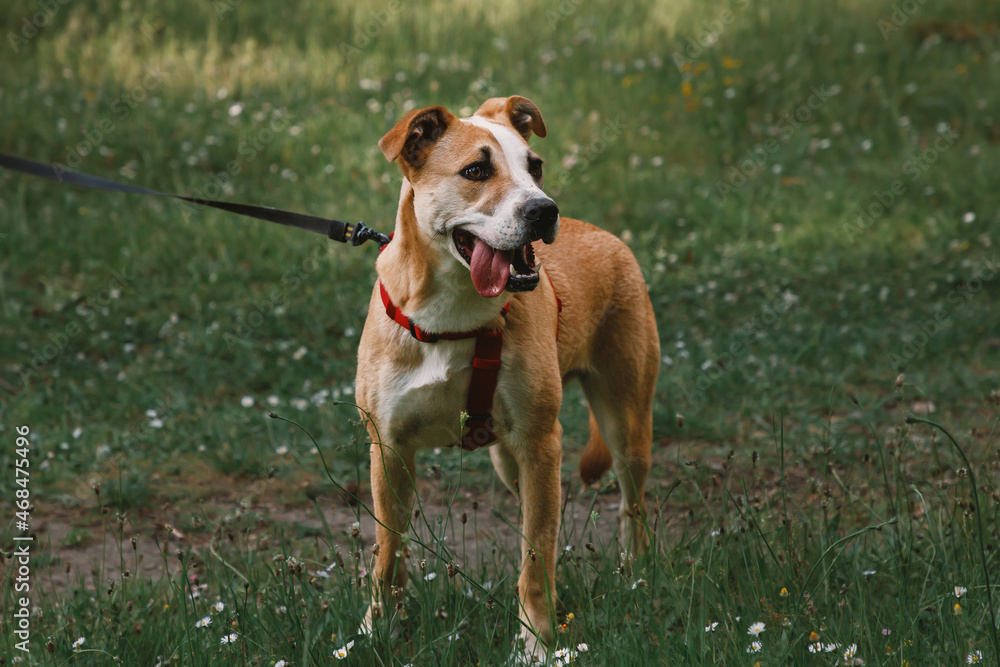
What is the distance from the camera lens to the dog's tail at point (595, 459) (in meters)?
3.90


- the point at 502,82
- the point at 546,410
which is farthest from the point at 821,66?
the point at 546,410

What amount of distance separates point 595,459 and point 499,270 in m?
1.35

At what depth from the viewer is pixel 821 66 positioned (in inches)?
397

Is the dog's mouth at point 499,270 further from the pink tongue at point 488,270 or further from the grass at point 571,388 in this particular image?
the grass at point 571,388

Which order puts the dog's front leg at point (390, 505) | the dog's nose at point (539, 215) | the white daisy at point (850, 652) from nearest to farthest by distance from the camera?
the white daisy at point (850, 652) < the dog's nose at point (539, 215) < the dog's front leg at point (390, 505)

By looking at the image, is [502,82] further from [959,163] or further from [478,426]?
[478,426]

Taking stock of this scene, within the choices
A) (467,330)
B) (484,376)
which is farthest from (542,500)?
(467,330)

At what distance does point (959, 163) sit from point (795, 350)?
4075 millimetres

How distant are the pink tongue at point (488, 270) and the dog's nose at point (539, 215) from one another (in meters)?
0.14

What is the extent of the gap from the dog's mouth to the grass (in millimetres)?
682

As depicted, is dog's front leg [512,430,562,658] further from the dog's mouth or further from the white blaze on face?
the white blaze on face

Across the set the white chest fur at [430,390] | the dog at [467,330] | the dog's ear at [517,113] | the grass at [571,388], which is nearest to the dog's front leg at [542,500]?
the dog at [467,330]

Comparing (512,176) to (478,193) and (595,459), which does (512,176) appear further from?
(595,459)

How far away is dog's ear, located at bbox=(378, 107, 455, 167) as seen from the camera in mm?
2955
